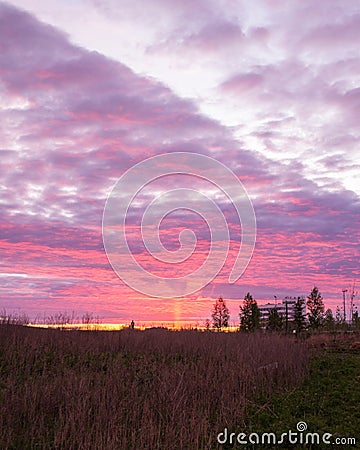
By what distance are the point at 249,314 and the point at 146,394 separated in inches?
1735

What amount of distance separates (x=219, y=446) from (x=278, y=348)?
8.71 metres

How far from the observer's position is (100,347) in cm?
1761

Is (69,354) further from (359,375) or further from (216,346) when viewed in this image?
(359,375)

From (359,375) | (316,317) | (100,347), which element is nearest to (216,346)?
(100,347)

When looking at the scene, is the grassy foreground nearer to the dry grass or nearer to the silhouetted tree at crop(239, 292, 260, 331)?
the dry grass

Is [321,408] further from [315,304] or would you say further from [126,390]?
[315,304]

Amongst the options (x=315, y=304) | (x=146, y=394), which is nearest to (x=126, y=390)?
(x=146, y=394)

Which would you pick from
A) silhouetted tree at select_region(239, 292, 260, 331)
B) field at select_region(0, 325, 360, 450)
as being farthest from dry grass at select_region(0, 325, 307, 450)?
silhouetted tree at select_region(239, 292, 260, 331)

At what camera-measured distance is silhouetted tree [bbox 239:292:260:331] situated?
4710 centimetres

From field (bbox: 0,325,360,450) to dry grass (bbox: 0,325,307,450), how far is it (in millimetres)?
23

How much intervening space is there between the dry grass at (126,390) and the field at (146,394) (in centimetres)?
2

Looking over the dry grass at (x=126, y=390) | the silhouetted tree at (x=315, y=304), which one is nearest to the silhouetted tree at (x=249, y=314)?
the silhouetted tree at (x=315, y=304)

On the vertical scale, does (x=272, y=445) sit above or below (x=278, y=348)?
below

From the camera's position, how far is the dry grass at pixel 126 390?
24.4 ft
